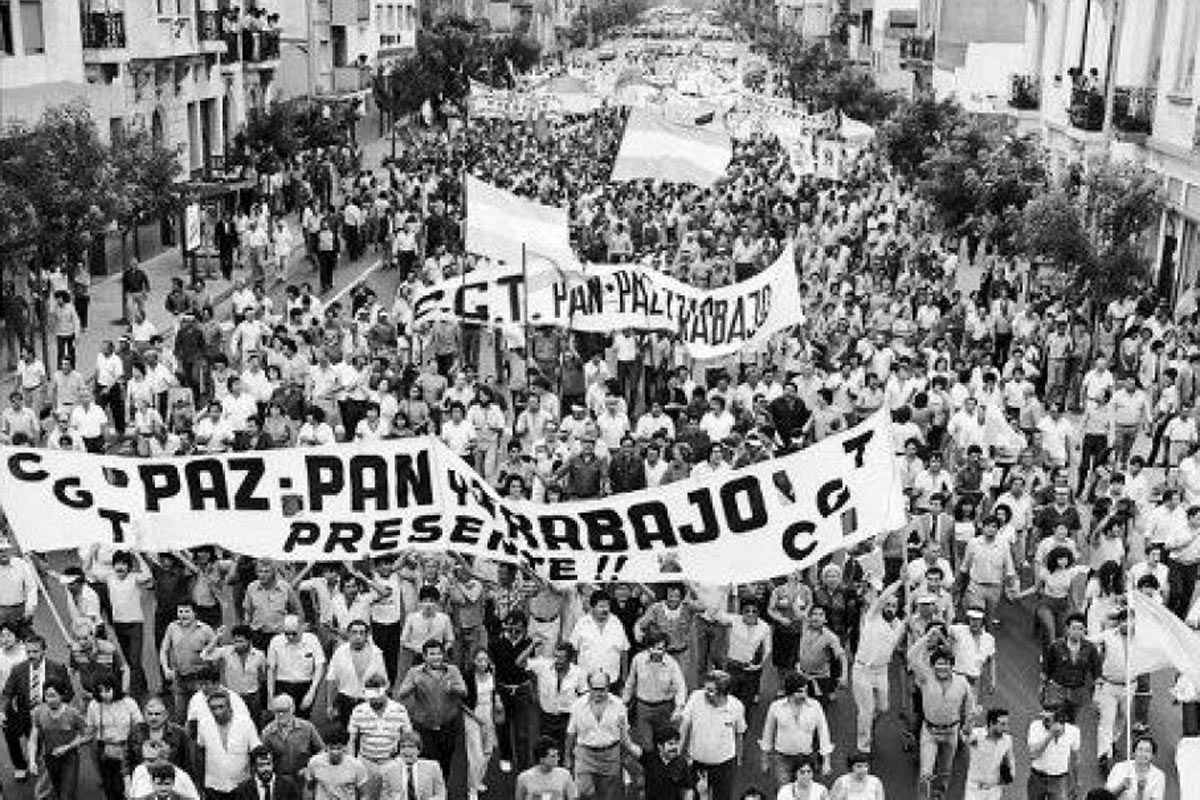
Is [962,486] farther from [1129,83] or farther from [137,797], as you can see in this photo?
[1129,83]

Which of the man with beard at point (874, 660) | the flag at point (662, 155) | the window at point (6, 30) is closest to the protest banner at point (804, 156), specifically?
the flag at point (662, 155)

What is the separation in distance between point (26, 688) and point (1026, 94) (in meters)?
33.9

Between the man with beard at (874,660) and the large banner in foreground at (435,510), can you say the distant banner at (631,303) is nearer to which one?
the man with beard at (874,660)

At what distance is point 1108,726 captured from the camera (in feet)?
35.0

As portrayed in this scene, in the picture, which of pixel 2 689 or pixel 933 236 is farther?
pixel 933 236

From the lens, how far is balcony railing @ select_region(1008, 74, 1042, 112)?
39781 mm

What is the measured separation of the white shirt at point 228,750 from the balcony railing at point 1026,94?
111 feet

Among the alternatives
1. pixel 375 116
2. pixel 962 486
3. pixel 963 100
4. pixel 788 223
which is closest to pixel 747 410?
pixel 962 486

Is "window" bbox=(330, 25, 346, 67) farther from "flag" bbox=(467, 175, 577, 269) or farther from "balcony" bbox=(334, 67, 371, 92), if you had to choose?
"flag" bbox=(467, 175, 577, 269)

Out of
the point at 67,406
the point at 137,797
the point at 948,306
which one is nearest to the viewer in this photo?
the point at 137,797

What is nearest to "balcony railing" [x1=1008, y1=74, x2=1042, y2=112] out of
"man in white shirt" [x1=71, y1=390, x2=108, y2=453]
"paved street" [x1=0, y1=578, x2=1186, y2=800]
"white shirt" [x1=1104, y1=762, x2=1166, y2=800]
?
"paved street" [x1=0, y1=578, x2=1186, y2=800]

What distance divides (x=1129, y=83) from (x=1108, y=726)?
23078 millimetres

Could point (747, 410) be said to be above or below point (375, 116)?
above

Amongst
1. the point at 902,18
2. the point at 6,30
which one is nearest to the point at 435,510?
the point at 6,30
